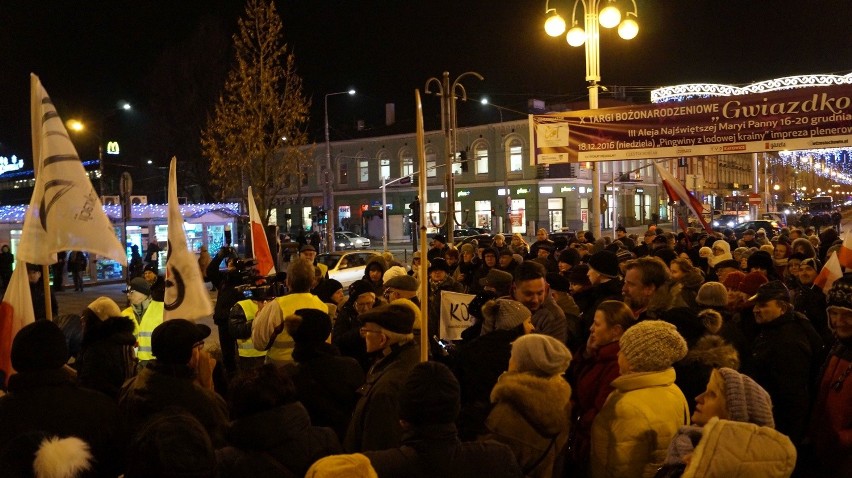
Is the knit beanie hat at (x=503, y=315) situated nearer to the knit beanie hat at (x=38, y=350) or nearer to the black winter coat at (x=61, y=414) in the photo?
the black winter coat at (x=61, y=414)

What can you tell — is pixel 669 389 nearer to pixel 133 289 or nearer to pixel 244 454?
pixel 244 454

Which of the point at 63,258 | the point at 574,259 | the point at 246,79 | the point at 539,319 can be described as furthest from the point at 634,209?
the point at 539,319

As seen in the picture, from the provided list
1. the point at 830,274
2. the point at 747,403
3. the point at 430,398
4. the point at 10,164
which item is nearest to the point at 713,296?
the point at 830,274

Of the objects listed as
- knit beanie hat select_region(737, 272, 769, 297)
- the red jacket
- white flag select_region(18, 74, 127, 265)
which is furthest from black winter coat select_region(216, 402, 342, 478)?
knit beanie hat select_region(737, 272, 769, 297)

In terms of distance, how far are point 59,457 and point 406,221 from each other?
56.2 m

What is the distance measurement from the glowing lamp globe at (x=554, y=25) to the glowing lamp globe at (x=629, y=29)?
1.13 meters

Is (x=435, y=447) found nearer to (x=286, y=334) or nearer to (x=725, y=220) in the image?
(x=286, y=334)

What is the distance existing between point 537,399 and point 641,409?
1.58ft

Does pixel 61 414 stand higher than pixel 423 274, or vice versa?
pixel 423 274

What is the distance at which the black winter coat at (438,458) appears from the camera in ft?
8.14

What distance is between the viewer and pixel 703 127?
1266 centimetres

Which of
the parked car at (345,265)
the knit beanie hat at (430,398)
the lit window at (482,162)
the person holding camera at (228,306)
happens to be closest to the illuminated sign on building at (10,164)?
the lit window at (482,162)

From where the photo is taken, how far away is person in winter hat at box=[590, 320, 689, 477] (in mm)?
3096

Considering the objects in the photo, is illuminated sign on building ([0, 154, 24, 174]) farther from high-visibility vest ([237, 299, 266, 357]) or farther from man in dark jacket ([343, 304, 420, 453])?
man in dark jacket ([343, 304, 420, 453])
